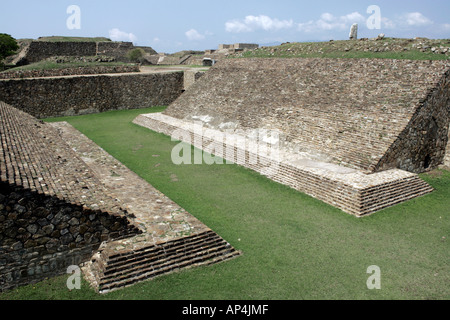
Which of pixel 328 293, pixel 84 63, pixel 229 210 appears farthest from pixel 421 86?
pixel 84 63

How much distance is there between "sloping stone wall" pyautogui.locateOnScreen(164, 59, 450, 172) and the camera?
960cm

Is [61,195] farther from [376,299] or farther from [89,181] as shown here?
[376,299]

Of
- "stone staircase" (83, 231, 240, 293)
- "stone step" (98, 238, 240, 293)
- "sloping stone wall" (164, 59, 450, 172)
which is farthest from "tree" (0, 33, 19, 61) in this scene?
"stone step" (98, 238, 240, 293)

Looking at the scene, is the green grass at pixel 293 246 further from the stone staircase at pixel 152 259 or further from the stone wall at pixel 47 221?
the stone wall at pixel 47 221

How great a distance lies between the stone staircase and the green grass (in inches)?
6.0

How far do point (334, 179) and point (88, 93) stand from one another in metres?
15.8

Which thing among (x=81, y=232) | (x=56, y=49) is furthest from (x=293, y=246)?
(x=56, y=49)

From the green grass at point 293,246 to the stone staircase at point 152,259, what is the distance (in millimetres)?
153

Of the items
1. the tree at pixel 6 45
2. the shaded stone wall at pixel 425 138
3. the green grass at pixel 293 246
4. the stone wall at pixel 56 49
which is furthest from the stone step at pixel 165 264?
the stone wall at pixel 56 49

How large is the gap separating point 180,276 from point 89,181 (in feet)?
8.72

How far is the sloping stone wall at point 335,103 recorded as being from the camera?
9.60 metres

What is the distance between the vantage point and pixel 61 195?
548 centimetres

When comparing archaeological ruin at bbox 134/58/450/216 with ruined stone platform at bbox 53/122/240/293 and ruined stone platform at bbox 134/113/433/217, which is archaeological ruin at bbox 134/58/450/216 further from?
ruined stone platform at bbox 53/122/240/293

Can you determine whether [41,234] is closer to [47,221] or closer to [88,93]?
[47,221]
